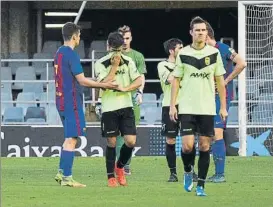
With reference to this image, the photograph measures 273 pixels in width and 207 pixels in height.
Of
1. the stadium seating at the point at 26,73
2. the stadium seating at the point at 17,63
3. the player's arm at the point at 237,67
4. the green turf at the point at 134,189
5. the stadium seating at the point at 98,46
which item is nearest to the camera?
the green turf at the point at 134,189

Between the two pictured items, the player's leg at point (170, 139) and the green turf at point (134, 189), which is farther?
the player's leg at point (170, 139)

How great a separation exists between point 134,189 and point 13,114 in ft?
35.8

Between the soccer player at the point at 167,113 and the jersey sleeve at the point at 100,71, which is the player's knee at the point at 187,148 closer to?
the jersey sleeve at the point at 100,71

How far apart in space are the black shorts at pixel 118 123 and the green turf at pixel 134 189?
2.20ft

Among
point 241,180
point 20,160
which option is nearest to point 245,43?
point 20,160

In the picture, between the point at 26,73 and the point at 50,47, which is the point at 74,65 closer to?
the point at 26,73

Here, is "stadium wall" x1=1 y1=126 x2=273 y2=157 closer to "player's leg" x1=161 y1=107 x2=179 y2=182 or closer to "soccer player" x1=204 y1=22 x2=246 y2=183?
"player's leg" x1=161 y1=107 x2=179 y2=182

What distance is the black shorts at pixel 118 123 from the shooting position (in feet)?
43.3

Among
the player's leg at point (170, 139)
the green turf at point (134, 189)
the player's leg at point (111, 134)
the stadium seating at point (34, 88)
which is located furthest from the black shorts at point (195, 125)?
the stadium seating at point (34, 88)

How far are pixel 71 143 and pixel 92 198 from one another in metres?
1.59

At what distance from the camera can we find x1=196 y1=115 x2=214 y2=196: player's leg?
1202 cm

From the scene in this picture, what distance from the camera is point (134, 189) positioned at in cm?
1291

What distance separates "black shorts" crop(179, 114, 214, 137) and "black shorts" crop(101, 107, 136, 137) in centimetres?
127

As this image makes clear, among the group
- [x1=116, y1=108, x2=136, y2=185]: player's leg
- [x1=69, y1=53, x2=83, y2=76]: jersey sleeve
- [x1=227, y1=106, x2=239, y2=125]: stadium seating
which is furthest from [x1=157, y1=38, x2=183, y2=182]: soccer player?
[x1=227, y1=106, x2=239, y2=125]: stadium seating
